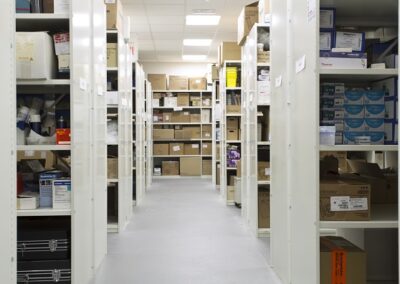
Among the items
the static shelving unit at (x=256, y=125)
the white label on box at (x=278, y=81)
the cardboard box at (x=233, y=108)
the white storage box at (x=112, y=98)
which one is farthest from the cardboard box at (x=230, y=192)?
the white label on box at (x=278, y=81)

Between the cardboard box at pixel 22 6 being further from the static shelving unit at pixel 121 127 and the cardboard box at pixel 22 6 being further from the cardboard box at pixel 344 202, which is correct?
the static shelving unit at pixel 121 127

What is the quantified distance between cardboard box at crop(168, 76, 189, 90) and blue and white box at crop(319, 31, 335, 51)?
1040 centimetres

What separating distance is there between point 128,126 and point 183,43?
572 centimetres

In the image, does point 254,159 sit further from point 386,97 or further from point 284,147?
point 386,97

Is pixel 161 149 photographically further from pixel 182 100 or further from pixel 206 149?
pixel 182 100

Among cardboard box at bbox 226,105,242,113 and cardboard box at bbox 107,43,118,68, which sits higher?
cardboard box at bbox 107,43,118,68

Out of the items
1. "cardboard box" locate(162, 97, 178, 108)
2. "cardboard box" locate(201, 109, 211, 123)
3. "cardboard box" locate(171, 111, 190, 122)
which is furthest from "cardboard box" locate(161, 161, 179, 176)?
"cardboard box" locate(162, 97, 178, 108)

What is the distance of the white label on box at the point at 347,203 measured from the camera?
250 centimetres

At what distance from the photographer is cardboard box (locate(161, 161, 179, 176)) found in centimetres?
1259

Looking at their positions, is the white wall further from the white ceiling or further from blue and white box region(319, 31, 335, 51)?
blue and white box region(319, 31, 335, 51)

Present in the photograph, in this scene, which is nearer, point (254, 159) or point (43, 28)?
point (43, 28)

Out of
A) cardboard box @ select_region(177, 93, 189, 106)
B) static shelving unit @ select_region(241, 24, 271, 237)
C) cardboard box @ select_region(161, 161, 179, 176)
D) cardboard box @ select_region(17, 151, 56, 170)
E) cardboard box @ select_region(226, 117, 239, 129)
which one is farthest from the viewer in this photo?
cardboard box @ select_region(177, 93, 189, 106)

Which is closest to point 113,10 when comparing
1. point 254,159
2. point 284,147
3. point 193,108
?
point 254,159

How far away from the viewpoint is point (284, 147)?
10.8ft
